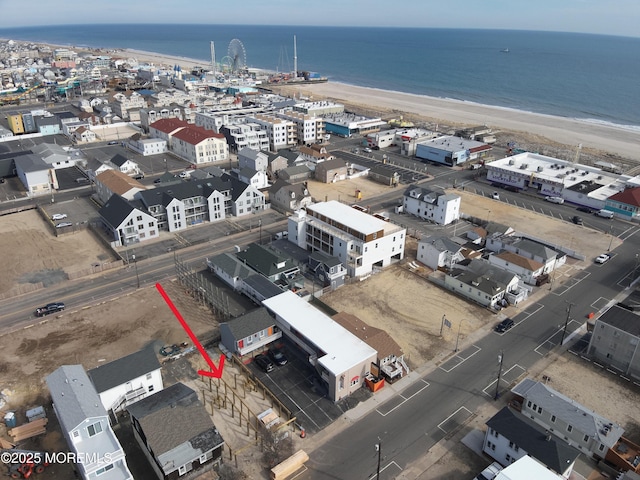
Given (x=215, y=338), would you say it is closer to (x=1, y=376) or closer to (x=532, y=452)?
(x=1, y=376)

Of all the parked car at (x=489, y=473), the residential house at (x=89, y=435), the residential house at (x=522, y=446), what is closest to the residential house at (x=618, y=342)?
the residential house at (x=522, y=446)

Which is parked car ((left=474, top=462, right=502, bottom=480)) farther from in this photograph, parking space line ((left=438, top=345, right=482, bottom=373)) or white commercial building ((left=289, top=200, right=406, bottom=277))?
white commercial building ((left=289, top=200, right=406, bottom=277))

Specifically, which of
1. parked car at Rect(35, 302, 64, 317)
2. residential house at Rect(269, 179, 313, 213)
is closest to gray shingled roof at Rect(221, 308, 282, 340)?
parked car at Rect(35, 302, 64, 317)

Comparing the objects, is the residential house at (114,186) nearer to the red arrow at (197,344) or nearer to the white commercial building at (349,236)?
the red arrow at (197,344)

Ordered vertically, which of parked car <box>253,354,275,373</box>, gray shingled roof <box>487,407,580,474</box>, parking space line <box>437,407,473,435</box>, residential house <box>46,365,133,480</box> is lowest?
parking space line <box>437,407,473,435</box>

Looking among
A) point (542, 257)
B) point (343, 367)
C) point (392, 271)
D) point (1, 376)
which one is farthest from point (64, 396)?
point (542, 257)

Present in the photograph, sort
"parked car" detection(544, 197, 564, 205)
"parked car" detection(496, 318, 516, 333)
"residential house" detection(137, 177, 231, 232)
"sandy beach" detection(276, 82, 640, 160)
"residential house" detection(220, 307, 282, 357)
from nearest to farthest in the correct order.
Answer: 1. "residential house" detection(220, 307, 282, 357)
2. "parked car" detection(496, 318, 516, 333)
3. "residential house" detection(137, 177, 231, 232)
4. "parked car" detection(544, 197, 564, 205)
5. "sandy beach" detection(276, 82, 640, 160)

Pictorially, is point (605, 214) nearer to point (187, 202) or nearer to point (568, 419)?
point (568, 419)
